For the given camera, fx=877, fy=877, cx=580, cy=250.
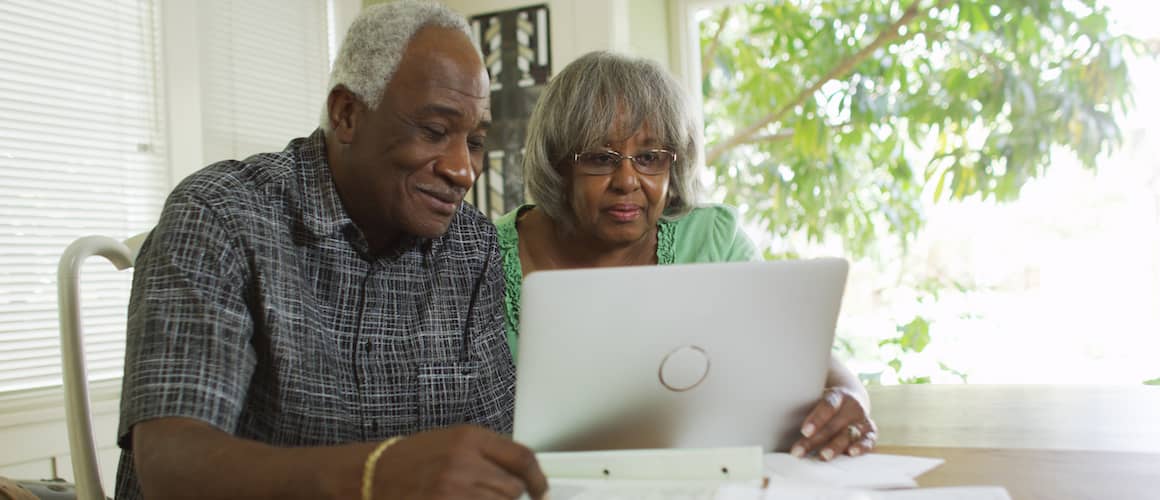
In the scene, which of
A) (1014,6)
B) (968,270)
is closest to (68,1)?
(1014,6)

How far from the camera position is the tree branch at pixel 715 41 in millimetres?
4023

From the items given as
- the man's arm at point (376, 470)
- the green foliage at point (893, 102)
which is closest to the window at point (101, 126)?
the man's arm at point (376, 470)

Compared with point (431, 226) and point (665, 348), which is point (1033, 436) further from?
point (431, 226)

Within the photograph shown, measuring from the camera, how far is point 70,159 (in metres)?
2.40

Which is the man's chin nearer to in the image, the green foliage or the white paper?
the white paper

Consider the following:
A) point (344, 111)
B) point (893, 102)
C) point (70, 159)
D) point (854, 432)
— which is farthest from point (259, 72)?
→ point (854, 432)

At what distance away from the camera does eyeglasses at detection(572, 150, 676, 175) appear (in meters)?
1.64

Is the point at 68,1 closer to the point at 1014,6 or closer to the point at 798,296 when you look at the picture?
the point at 798,296

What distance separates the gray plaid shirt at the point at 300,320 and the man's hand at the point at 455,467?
1.04ft

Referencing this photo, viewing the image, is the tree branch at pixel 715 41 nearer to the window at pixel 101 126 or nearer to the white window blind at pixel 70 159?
the window at pixel 101 126

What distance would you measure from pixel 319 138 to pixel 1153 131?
10.4 feet

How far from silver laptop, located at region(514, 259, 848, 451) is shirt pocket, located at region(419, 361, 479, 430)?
37cm

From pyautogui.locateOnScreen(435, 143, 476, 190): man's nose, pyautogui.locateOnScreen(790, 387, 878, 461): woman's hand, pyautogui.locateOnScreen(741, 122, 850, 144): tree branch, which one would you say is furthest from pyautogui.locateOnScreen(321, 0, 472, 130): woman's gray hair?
pyautogui.locateOnScreen(741, 122, 850, 144): tree branch

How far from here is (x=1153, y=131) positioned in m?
3.23
